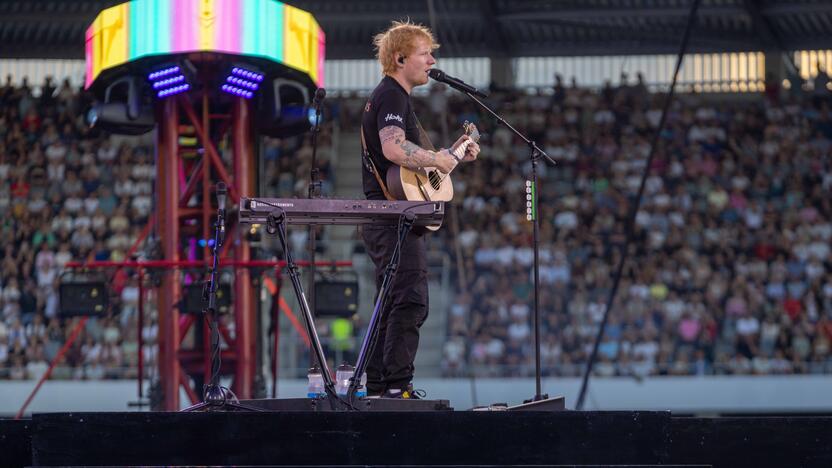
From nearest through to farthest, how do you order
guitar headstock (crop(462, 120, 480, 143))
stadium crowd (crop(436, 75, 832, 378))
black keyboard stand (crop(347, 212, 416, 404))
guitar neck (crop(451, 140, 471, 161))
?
black keyboard stand (crop(347, 212, 416, 404)), guitar neck (crop(451, 140, 471, 161)), guitar headstock (crop(462, 120, 480, 143)), stadium crowd (crop(436, 75, 832, 378))

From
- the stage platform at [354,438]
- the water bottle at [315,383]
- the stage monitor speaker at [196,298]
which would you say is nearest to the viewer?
the stage platform at [354,438]

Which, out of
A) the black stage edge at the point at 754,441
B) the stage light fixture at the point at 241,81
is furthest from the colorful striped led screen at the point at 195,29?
the black stage edge at the point at 754,441

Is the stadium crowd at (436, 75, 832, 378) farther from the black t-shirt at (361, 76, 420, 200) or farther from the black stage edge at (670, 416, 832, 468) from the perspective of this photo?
the black stage edge at (670, 416, 832, 468)

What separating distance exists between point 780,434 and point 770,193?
50.6 ft

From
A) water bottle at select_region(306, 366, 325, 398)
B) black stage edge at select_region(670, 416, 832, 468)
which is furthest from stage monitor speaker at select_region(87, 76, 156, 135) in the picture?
black stage edge at select_region(670, 416, 832, 468)

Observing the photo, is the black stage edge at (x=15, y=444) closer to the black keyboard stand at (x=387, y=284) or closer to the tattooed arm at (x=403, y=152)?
the black keyboard stand at (x=387, y=284)

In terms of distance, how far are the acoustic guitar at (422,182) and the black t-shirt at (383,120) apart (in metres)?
0.13

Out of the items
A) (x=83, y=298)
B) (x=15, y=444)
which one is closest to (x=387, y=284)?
(x=15, y=444)

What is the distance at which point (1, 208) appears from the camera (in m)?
20.1

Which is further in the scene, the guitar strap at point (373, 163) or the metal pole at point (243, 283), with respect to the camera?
the metal pole at point (243, 283)

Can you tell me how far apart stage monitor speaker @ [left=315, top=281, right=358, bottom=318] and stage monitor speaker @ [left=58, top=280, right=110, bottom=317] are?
206cm

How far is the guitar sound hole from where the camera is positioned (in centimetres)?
702

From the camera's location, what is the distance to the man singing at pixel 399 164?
6793 mm

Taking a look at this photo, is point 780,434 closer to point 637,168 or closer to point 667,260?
point 667,260
